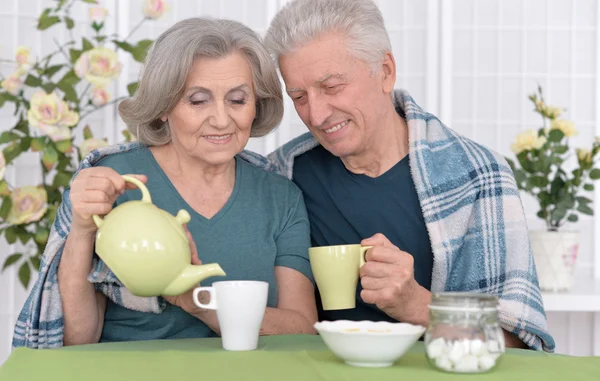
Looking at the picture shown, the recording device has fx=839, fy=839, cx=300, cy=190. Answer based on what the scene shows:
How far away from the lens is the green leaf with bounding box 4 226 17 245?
3025 mm

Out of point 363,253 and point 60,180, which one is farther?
point 60,180

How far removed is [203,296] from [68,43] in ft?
5.64

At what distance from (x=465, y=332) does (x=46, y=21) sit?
2364mm

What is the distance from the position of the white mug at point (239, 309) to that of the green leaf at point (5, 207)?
1.81 meters

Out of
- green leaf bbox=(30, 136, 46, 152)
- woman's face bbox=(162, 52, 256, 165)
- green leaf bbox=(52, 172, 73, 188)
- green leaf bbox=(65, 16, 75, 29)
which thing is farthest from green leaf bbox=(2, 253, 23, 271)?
woman's face bbox=(162, 52, 256, 165)

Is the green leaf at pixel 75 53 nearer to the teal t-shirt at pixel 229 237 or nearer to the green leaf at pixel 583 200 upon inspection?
the teal t-shirt at pixel 229 237

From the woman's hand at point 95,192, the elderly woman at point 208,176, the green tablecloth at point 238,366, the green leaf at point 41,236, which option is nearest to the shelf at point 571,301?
the elderly woman at point 208,176

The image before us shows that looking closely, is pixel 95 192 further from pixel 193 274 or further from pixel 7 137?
pixel 7 137

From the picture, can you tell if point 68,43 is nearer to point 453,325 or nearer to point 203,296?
point 203,296

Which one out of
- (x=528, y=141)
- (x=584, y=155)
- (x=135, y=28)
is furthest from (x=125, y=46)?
(x=584, y=155)

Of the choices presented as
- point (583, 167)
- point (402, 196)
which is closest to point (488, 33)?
point (583, 167)

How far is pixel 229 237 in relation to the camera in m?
1.94

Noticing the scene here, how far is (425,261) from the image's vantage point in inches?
82.5

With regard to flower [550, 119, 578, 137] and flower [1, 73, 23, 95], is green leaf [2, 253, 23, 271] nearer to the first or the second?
flower [1, 73, 23, 95]
